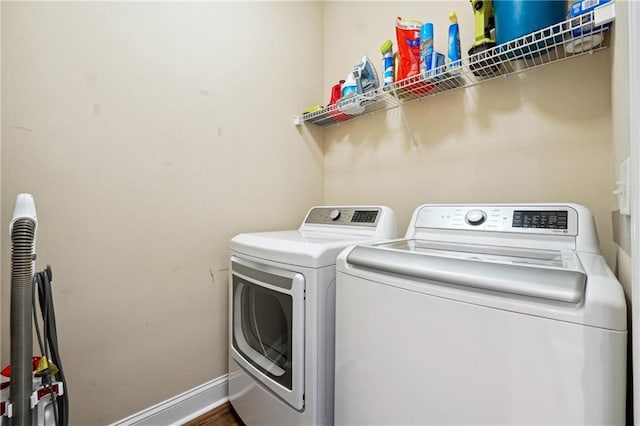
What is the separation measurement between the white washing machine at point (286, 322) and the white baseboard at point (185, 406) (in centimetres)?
11

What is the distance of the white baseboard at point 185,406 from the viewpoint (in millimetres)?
1312

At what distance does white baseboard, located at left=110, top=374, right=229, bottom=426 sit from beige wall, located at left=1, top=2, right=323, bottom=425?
0.13 ft

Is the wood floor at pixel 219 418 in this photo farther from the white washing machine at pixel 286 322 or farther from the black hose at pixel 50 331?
the black hose at pixel 50 331

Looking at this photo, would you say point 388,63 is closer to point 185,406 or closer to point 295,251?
point 295,251

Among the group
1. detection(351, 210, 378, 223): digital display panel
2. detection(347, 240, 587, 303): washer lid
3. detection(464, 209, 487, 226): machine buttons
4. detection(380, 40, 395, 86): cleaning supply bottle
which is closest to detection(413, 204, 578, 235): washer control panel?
detection(464, 209, 487, 226): machine buttons

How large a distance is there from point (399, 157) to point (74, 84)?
158 centimetres

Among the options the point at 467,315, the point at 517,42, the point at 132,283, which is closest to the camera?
the point at 467,315

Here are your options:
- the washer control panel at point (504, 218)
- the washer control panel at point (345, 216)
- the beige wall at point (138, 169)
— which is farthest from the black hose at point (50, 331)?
the washer control panel at point (504, 218)

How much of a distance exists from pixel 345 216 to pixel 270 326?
0.69 metres

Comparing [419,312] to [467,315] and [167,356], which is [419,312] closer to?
[467,315]

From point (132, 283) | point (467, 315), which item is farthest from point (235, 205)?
point (467, 315)

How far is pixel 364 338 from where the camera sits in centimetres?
88

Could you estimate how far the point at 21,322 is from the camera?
2.33 ft

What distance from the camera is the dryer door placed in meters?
1.07
